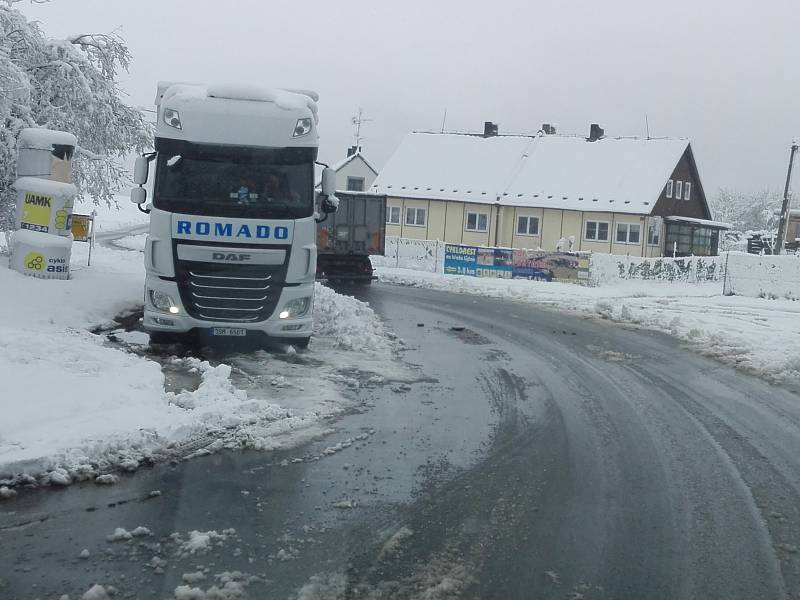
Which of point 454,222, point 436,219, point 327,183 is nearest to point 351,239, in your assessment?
point 327,183

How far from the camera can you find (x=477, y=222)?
5303 cm

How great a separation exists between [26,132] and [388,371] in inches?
372

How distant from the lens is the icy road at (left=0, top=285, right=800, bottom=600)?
192 inches

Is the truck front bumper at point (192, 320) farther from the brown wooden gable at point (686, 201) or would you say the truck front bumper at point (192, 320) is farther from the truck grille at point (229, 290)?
the brown wooden gable at point (686, 201)

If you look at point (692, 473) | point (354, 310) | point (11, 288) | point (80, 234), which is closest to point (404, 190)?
point (80, 234)

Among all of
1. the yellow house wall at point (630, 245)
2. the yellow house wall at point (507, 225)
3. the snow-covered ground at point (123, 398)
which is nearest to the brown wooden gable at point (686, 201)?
the yellow house wall at point (630, 245)

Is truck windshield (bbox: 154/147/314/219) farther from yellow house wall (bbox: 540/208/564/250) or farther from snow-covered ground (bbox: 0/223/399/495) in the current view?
yellow house wall (bbox: 540/208/564/250)

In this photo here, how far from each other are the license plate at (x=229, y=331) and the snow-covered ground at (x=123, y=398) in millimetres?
378

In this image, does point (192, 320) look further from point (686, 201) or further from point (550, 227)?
point (686, 201)

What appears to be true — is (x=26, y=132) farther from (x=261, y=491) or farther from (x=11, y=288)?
(x=261, y=491)

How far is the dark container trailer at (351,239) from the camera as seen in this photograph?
29266 millimetres

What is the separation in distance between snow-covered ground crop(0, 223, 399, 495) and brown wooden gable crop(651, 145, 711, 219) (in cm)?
4010

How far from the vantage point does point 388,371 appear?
1195 centimetres

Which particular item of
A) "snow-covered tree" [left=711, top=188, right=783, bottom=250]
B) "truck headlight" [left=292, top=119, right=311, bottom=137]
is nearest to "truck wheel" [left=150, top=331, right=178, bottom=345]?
"truck headlight" [left=292, top=119, right=311, bottom=137]
